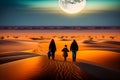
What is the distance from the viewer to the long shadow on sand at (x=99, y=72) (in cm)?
665

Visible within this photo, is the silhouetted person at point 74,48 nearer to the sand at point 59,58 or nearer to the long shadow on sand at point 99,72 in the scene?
the sand at point 59,58

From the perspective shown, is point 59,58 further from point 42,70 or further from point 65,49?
point 42,70

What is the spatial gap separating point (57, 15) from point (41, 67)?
7.56 ft

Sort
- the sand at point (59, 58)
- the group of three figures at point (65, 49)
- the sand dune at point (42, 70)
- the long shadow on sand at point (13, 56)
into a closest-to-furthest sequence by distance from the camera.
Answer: the sand dune at point (42, 70), the sand at point (59, 58), the long shadow on sand at point (13, 56), the group of three figures at point (65, 49)

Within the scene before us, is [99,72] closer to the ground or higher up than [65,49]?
closer to the ground

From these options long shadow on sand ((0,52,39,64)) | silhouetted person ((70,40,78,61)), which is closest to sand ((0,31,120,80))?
long shadow on sand ((0,52,39,64))

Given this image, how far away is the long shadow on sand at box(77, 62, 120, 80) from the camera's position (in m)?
6.65

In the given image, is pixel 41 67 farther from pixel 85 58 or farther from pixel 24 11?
pixel 24 11

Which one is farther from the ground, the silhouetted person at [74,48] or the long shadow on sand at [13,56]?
the silhouetted person at [74,48]

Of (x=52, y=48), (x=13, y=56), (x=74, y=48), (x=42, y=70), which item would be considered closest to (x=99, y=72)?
(x=74, y=48)

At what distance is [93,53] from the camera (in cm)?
831

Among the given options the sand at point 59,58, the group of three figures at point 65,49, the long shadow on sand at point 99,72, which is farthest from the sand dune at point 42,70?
the group of three figures at point 65,49

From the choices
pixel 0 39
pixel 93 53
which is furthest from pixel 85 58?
pixel 0 39

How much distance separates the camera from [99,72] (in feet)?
22.6
